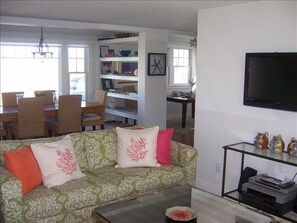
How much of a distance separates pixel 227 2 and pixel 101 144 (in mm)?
1949

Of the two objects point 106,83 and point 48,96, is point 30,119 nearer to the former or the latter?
point 48,96

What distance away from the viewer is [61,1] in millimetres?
3465

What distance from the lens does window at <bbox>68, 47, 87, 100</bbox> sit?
7.14 meters

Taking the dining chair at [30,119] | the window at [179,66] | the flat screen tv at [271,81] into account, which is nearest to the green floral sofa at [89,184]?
the flat screen tv at [271,81]

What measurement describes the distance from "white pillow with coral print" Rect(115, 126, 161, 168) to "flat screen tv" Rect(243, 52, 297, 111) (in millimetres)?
1085

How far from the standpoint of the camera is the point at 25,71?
6629 millimetres

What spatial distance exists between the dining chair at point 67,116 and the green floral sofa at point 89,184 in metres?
2.12

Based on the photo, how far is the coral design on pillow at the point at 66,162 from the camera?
9.61 feet

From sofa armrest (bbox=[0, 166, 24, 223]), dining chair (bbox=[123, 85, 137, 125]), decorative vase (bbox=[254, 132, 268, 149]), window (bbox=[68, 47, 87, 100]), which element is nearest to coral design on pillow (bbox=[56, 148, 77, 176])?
sofa armrest (bbox=[0, 166, 24, 223])

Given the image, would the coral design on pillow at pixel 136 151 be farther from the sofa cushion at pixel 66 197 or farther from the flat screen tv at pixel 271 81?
the flat screen tv at pixel 271 81

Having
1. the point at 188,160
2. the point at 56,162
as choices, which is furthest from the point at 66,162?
the point at 188,160

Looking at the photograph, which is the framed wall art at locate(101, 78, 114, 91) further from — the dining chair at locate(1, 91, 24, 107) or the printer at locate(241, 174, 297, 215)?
the printer at locate(241, 174, 297, 215)

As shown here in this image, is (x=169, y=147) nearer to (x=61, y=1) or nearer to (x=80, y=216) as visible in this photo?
(x=80, y=216)

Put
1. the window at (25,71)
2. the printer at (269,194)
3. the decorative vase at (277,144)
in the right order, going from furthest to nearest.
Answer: the window at (25,71)
the decorative vase at (277,144)
the printer at (269,194)
